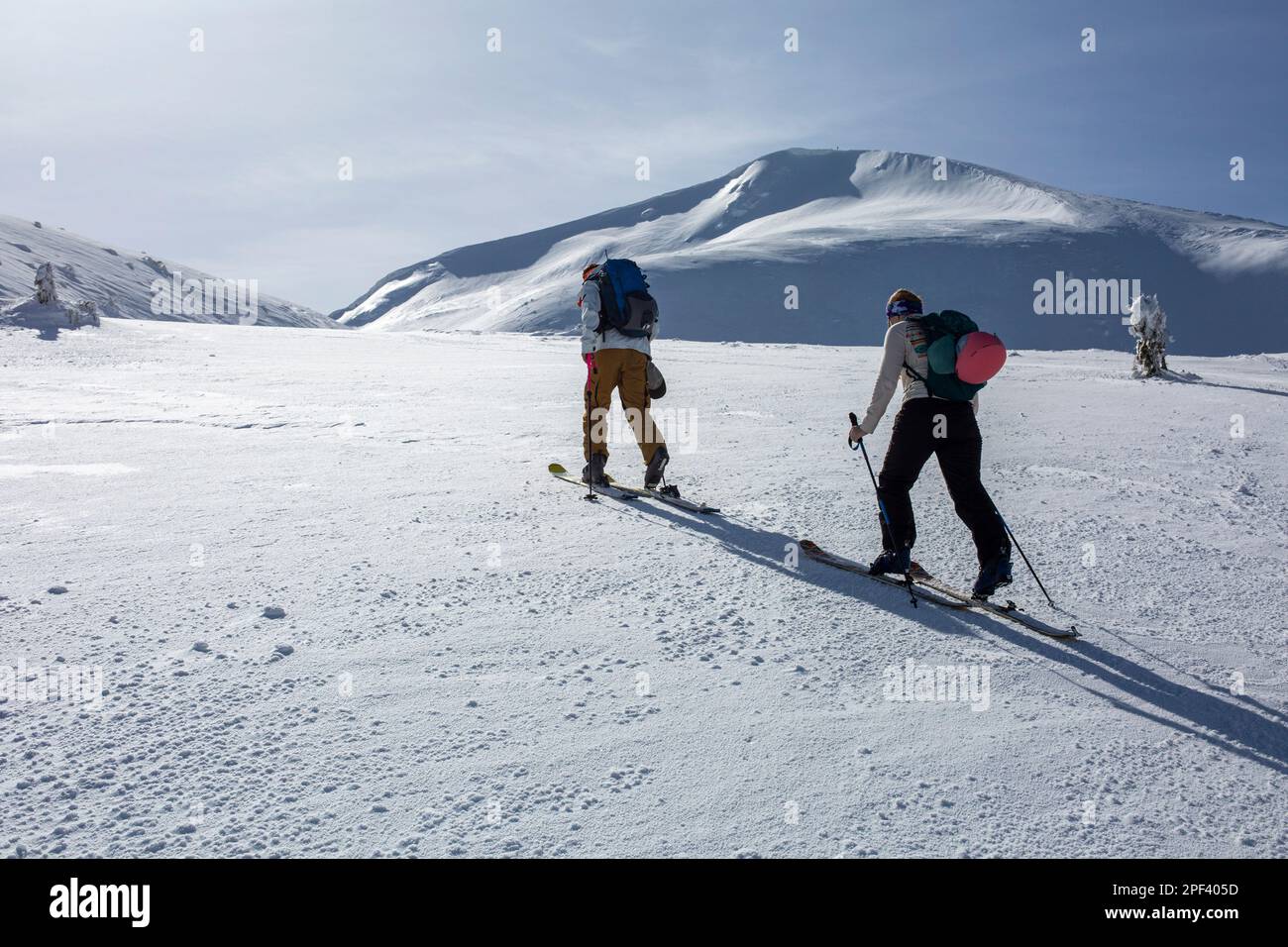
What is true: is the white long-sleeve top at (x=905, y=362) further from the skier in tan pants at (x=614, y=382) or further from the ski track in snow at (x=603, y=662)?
the skier in tan pants at (x=614, y=382)

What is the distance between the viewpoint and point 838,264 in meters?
129

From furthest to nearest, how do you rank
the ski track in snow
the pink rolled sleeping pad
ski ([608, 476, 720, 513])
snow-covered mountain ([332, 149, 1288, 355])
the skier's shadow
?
snow-covered mountain ([332, 149, 1288, 355]), ski ([608, 476, 720, 513]), the pink rolled sleeping pad, the skier's shadow, the ski track in snow

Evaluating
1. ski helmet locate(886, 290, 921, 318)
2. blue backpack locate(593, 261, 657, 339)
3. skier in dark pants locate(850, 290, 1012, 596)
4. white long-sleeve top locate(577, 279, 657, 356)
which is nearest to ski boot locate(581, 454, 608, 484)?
white long-sleeve top locate(577, 279, 657, 356)

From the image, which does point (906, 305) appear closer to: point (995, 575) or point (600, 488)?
point (995, 575)

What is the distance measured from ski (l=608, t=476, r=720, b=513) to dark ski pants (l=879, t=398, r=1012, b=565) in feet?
6.13

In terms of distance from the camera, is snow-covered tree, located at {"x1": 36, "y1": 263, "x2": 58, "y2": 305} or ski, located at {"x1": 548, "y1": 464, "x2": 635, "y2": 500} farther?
snow-covered tree, located at {"x1": 36, "y1": 263, "x2": 58, "y2": 305}

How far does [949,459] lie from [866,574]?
0.88 m

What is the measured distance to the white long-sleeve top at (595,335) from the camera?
6684mm

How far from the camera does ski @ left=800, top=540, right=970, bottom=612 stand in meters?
4.36

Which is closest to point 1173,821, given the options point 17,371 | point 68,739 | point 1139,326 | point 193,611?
point 68,739

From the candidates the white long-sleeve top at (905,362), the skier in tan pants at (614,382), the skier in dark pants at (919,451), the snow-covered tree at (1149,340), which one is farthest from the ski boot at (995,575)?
the snow-covered tree at (1149,340)

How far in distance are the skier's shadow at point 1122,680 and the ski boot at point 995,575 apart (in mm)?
146

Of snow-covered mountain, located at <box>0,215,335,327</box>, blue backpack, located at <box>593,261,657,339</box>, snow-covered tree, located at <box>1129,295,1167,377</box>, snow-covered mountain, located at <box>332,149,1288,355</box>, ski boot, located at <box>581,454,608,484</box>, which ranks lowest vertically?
ski boot, located at <box>581,454,608,484</box>

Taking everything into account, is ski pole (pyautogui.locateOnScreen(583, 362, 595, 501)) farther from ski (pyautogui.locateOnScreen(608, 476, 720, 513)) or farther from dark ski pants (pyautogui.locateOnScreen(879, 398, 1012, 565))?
dark ski pants (pyautogui.locateOnScreen(879, 398, 1012, 565))
